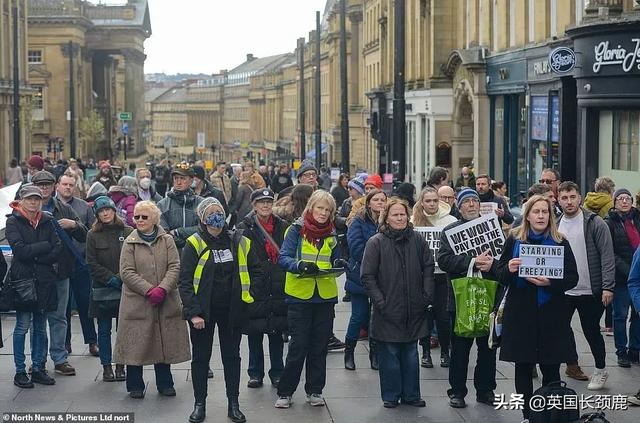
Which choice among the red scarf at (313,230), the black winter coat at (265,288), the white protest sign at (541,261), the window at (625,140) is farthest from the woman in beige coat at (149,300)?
the window at (625,140)

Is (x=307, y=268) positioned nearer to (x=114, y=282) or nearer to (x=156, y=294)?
(x=156, y=294)

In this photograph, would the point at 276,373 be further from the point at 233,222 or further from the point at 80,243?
the point at 233,222

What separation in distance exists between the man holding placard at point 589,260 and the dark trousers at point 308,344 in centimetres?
223

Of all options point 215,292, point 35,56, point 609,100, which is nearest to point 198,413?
point 215,292

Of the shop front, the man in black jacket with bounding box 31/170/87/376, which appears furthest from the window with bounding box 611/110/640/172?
the man in black jacket with bounding box 31/170/87/376

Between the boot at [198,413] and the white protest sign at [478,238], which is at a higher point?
the white protest sign at [478,238]

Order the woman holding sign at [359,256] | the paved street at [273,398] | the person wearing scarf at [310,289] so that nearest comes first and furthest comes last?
the paved street at [273,398]
the person wearing scarf at [310,289]
the woman holding sign at [359,256]

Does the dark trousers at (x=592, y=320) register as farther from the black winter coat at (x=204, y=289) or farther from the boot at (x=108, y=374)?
the boot at (x=108, y=374)

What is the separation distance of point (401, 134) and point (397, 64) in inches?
55.9

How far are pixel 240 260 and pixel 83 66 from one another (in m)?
99.4

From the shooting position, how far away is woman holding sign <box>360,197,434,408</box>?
1090 centimetres

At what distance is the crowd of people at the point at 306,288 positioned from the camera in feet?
33.9

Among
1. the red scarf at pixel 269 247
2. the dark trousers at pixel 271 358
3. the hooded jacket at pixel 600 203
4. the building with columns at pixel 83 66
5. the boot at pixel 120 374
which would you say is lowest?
the boot at pixel 120 374

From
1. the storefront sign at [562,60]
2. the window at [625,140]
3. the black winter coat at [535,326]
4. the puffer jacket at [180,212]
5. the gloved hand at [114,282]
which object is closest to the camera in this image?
the black winter coat at [535,326]
